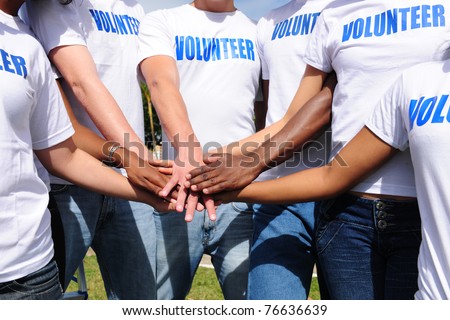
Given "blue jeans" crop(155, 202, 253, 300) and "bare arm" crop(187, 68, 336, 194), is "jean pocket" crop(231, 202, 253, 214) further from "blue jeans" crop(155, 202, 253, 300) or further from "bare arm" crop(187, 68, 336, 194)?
"bare arm" crop(187, 68, 336, 194)

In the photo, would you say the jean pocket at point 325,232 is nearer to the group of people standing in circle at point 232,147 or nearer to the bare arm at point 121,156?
the group of people standing in circle at point 232,147

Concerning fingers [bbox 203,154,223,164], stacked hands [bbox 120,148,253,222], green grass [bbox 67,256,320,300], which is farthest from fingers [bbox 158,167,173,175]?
green grass [bbox 67,256,320,300]

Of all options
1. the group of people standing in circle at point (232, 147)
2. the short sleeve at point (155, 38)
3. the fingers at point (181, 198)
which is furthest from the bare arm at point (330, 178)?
the short sleeve at point (155, 38)

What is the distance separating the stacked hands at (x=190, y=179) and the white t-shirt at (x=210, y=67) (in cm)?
34

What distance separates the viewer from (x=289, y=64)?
3635mm

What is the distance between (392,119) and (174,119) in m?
1.41

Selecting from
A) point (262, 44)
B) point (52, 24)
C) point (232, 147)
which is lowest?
point (232, 147)

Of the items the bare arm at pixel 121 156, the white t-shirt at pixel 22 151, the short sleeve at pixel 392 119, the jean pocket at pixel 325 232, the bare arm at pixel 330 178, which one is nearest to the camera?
the white t-shirt at pixel 22 151

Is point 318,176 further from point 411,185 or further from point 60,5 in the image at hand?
point 60,5

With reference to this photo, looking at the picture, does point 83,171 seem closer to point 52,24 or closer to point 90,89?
point 90,89

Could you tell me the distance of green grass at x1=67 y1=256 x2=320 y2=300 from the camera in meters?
7.32

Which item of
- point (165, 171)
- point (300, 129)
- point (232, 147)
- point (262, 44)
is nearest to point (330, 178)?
point (300, 129)

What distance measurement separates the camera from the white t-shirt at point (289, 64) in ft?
11.7

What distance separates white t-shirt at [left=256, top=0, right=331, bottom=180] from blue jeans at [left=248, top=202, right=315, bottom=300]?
0.81 feet
